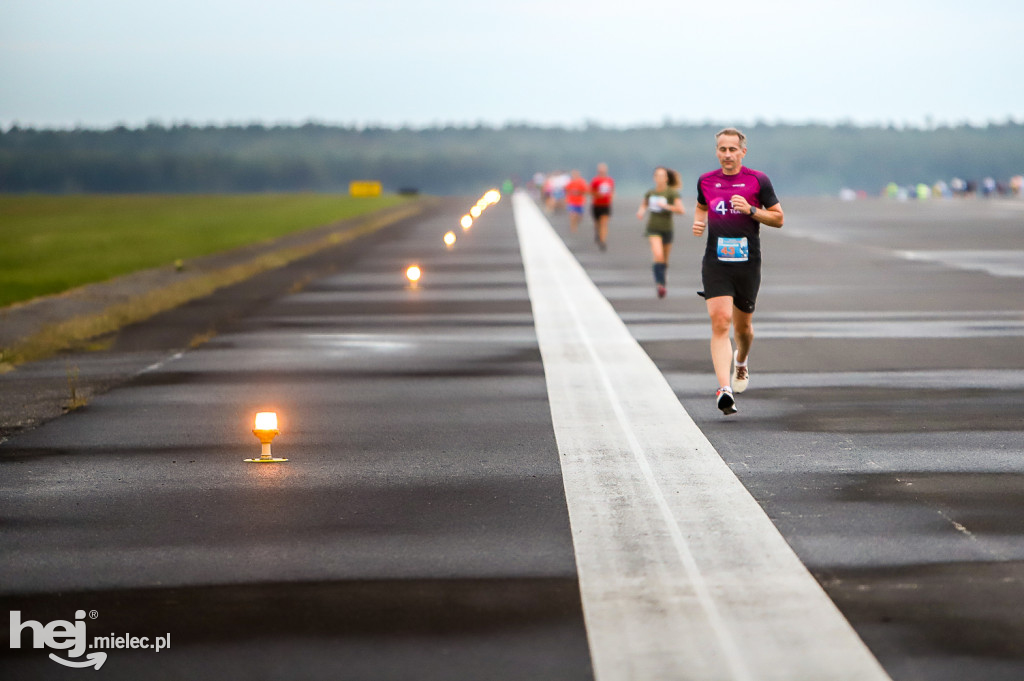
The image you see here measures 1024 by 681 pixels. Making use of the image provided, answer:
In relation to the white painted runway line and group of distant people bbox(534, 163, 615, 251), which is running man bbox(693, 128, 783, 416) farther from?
A: group of distant people bbox(534, 163, 615, 251)

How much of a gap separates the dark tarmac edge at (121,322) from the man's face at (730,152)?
5.05m

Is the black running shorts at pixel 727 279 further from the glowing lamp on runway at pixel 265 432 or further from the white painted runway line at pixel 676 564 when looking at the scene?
the glowing lamp on runway at pixel 265 432

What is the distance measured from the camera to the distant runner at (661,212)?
2284 centimetres

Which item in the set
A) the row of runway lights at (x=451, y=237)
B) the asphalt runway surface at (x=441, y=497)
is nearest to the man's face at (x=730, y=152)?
the asphalt runway surface at (x=441, y=497)

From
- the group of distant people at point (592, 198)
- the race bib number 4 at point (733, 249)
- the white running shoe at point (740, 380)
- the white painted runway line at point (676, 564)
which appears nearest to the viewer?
the white painted runway line at point (676, 564)

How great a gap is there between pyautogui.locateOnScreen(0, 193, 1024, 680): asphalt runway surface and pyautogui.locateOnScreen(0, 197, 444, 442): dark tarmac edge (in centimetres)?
27

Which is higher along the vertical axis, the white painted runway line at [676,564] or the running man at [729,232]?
the running man at [729,232]

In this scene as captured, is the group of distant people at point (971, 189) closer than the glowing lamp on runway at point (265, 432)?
No

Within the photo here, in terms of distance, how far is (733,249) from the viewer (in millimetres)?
11570

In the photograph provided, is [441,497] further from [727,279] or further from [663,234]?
[663,234]

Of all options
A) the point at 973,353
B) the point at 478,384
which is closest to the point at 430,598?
the point at 478,384

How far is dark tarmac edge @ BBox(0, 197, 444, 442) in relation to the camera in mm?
13195

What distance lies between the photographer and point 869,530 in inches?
298

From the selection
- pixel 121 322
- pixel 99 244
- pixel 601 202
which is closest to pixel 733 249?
pixel 121 322
